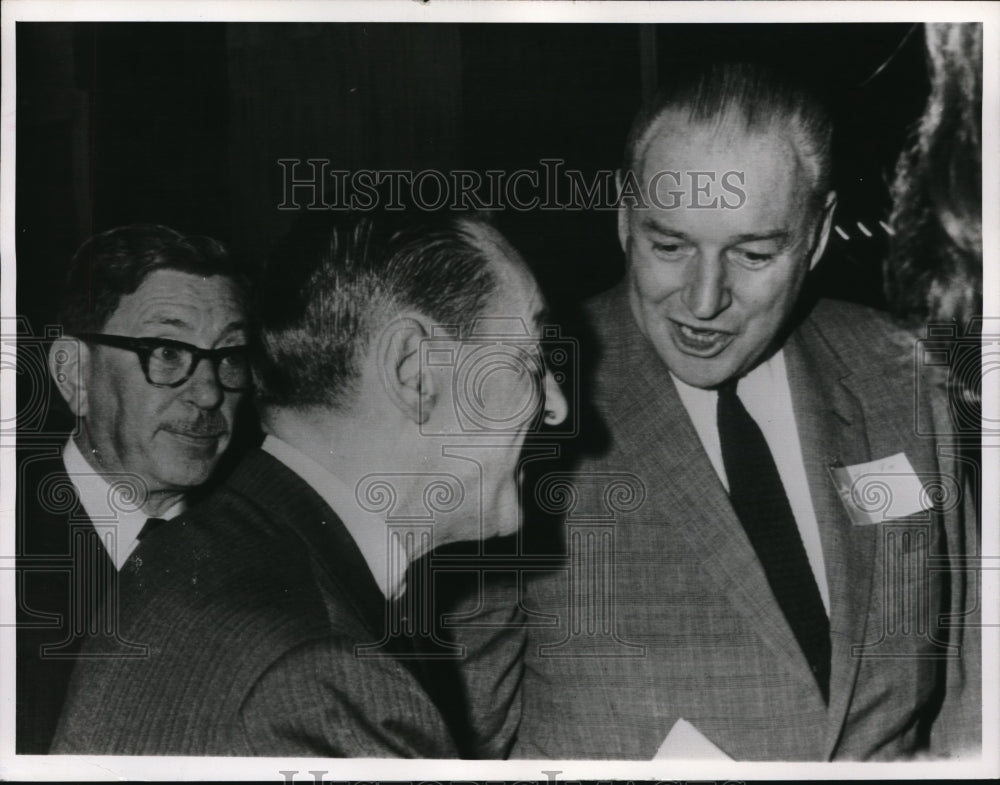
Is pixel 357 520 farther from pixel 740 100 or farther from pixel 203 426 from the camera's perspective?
pixel 740 100

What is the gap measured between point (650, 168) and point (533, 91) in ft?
1.07

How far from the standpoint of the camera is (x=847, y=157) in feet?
7.52

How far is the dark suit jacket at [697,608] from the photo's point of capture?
2273 mm

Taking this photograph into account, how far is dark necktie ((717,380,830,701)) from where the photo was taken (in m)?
2.27

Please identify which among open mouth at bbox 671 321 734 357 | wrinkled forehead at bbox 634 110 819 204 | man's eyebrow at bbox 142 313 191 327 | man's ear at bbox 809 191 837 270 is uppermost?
wrinkled forehead at bbox 634 110 819 204

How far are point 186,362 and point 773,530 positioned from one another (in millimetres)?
1419

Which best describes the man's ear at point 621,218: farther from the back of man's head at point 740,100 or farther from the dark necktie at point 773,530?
the dark necktie at point 773,530

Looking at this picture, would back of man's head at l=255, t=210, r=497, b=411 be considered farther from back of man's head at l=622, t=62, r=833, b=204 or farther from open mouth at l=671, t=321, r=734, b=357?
back of man's head at l=622, t=62, r=833, b=204

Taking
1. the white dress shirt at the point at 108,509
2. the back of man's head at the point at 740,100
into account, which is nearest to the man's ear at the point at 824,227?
the back of man's head at the point at 740,100

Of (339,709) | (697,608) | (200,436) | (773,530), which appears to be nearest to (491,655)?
(339,709)

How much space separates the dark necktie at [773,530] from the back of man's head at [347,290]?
26.9 inches

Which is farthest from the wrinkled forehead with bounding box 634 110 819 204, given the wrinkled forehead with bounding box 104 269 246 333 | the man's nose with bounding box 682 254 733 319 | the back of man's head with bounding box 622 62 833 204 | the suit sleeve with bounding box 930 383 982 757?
the wrinkled forehead with bounding box 104 269 246 333

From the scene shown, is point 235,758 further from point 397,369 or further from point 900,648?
point 900,648

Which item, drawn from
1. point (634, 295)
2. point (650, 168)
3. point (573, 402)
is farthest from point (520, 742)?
point (650, 168)
